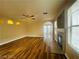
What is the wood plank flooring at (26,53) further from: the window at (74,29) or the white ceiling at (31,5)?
the white ceiling at (31,5)

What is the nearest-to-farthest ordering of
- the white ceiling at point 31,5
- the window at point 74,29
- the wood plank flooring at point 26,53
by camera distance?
the window at point 74,29, the white ceiling at point 31,5, the wood plank flooring at point 26,53

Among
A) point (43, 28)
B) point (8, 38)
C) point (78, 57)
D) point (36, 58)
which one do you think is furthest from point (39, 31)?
point (78, 57)

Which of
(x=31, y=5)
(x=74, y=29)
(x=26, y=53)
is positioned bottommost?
(x=26, y=53)

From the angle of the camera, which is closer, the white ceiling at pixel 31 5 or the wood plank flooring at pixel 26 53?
the white ceiling at pixel 31 5

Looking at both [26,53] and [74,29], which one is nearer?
[74,29]

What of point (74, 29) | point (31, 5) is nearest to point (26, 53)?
point (31, 5)

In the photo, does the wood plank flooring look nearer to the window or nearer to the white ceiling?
the window

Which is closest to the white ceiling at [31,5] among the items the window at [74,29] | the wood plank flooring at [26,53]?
the window at [74,29]

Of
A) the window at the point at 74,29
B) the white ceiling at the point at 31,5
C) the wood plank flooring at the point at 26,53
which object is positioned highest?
the white ceiling at the point at 31,5

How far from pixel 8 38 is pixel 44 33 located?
25.3ft

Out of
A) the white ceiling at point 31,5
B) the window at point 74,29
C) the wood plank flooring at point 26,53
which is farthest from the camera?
the wood plank flooring at point 26,53

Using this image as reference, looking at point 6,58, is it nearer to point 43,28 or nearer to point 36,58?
point 36,58

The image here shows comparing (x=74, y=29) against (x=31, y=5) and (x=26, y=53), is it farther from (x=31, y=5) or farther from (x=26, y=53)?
(x=26, y=53)

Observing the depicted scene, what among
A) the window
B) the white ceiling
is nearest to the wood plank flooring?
the window
